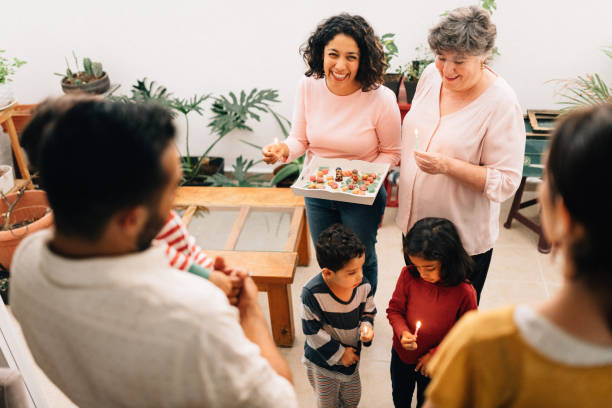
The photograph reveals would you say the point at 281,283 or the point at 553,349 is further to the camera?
the point at 281,283

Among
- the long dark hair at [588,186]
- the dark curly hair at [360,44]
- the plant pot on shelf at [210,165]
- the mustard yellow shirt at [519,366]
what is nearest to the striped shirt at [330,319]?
the dark curly hair at [360,44]

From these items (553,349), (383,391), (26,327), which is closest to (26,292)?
(26,327)

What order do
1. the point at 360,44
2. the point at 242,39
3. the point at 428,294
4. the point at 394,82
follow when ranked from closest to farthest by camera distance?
the point at 428,294
the point at 360,44
the point at 394,82
the point at 242,39

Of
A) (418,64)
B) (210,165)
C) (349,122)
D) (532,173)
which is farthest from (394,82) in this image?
(210,165)

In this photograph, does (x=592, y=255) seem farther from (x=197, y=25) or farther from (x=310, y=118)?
(x=197, y=25)

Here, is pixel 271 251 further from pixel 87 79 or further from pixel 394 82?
pixel 87 79

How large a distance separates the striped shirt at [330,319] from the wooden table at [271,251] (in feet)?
1.65

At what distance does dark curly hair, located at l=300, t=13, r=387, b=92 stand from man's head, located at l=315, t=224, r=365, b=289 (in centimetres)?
73

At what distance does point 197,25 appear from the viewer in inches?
137

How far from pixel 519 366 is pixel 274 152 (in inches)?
58.9

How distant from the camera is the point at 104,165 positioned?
66cm

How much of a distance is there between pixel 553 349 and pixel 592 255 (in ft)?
0.44

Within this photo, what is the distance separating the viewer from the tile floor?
219 centimetres

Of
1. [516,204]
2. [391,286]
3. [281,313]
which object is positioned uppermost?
[516,204]
